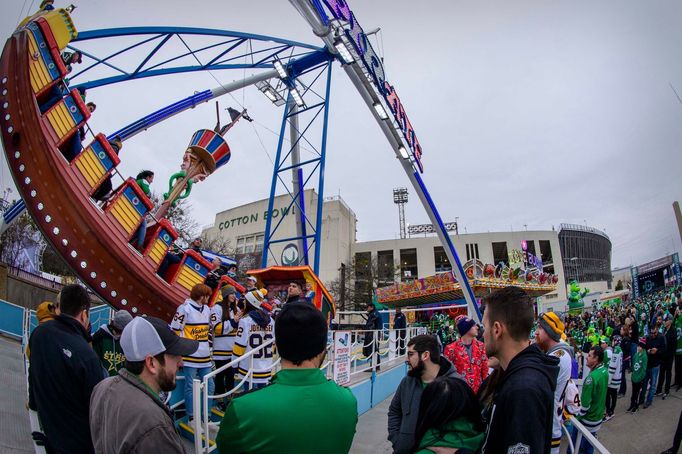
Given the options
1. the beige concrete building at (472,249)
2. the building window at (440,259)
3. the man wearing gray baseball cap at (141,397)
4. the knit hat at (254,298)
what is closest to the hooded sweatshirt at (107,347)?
the knit hat at (254,298)

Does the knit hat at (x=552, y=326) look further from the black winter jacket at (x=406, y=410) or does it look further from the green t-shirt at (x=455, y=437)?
the green t-shirt at (x=455, y=437)

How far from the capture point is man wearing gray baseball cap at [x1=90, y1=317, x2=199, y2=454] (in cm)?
155

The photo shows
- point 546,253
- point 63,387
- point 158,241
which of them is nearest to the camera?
point 63,387

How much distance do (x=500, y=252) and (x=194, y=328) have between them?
162 ft

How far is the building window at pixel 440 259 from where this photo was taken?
1862 inches

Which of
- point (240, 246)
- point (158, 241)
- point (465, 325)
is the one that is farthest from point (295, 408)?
point (240, 246)

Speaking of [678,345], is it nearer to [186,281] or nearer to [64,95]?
[186,281]

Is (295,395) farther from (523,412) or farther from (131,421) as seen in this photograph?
(523,412)

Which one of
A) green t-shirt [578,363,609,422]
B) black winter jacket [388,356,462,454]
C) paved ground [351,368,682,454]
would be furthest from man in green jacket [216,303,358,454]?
green t-shirt [578,363,609,422]

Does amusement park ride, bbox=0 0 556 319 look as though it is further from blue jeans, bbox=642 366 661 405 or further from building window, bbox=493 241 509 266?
building window, bbox=493 241 509 266

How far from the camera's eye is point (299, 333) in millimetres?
1585

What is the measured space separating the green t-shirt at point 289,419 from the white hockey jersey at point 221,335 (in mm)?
4263

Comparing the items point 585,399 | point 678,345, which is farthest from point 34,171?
point 678,345

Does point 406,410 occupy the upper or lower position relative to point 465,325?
lower
